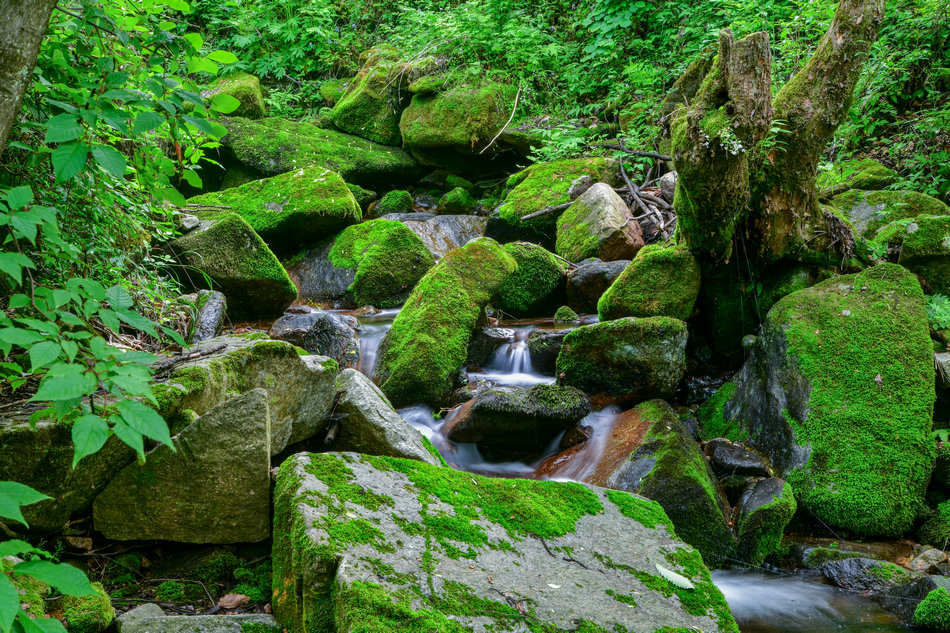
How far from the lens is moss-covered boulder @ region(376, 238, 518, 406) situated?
5770 mm

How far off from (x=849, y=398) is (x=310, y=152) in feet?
32.9

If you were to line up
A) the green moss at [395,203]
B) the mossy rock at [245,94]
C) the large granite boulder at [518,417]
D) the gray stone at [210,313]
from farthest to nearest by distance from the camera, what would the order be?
the mossy rock at [245,94]
the green moss at [395,203]
the gray stone at [210,313]
the large granite boulder at [518,417]

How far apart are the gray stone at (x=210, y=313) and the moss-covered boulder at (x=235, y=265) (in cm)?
35

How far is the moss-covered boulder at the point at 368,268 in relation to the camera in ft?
27.1

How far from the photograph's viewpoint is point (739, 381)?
565 centimetres

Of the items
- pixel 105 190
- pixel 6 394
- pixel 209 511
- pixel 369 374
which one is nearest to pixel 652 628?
pixel 209 511

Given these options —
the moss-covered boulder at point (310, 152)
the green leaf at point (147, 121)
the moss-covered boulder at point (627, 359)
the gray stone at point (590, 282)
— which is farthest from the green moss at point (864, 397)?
the moss-covered boulder at point (310, 152)

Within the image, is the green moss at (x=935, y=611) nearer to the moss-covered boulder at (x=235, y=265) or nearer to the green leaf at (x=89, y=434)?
the green leaf at (x=89, y=434)

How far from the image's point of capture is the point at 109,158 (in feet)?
5.39

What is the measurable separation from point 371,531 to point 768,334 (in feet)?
14.9

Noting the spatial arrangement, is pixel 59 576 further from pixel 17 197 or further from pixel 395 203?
pixel 395 203

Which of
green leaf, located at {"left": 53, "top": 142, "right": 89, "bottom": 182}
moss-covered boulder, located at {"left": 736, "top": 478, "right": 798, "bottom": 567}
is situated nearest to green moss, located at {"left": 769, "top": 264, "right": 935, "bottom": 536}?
moss-covered boulder, located at {"left": 736, "top": 478, "right": 798, "bottom": 567}

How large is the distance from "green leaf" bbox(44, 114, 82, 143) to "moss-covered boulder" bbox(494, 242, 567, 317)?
6.31m

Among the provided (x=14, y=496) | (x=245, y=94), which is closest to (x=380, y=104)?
(x=245, y=94)
